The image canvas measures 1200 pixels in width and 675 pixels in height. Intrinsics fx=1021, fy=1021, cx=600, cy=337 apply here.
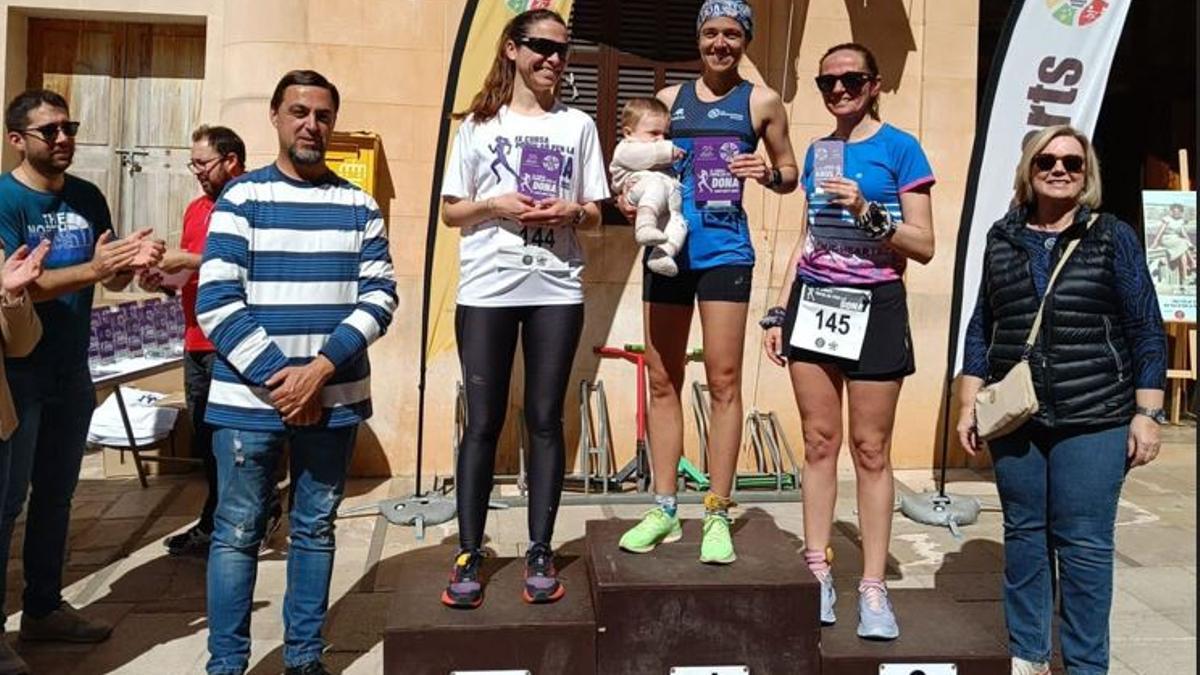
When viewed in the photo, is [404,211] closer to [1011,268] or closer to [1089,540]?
[1011,268]

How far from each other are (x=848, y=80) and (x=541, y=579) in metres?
1.91

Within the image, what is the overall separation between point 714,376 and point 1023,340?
103 centimetres

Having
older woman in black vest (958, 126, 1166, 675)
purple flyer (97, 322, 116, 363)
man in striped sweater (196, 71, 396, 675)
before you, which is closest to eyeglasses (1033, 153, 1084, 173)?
older woman in black vest (958, 126, 1166, 675)

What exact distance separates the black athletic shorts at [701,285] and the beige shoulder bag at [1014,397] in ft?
2.84

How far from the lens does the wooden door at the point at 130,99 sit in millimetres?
6938

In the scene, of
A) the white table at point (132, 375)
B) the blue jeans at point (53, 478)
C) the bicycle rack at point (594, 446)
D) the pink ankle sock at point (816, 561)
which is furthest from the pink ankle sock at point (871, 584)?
the white table at point (132, 375)

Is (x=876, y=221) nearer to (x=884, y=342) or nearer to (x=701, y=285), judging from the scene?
(x=884, y=342)

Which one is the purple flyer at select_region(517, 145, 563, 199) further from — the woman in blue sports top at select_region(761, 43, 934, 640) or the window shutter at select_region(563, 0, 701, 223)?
the window shutter at select_region(563, 0, 701, 223)

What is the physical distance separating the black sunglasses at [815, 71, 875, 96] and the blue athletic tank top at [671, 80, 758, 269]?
1.00 ft

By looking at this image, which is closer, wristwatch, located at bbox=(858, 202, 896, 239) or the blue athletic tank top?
wristwatch, located at bbox=(858, 202, 896, 239)

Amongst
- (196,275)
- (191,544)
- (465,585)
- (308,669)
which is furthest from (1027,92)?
(191,544)

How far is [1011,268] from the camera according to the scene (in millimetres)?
3316

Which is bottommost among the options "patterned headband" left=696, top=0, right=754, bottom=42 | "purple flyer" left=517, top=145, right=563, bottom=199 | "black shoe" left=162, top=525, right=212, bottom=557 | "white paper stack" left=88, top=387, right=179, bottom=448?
"black shoe" left=162, top=525, right=212, bottom=557

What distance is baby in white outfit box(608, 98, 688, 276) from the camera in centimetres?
339
